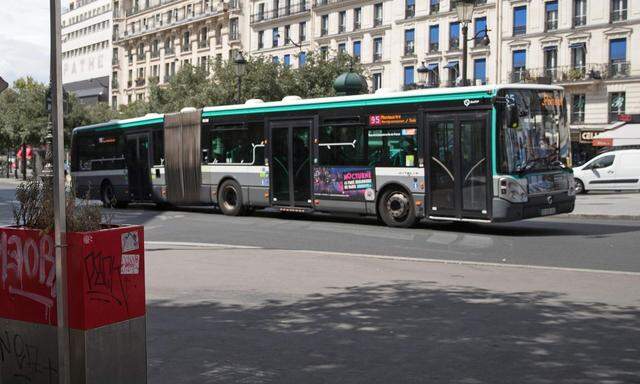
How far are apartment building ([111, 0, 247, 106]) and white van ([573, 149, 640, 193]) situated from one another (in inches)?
1879

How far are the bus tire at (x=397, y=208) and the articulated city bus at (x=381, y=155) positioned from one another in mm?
25

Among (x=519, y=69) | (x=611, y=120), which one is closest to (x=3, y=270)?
(x=611, y=120)

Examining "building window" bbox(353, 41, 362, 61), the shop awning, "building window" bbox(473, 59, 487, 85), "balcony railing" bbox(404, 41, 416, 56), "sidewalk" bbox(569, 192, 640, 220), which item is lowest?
"sidewalk" bbox(569, 192, 640, 220)

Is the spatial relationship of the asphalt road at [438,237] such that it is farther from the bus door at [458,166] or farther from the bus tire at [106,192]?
the bus tire at [106,192]

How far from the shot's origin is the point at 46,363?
425 centimetres

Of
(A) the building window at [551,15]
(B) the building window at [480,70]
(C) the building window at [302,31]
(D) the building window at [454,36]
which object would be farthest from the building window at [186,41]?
(A) the building window at [551,15]

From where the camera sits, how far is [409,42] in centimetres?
6081

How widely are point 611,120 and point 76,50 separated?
278 feet

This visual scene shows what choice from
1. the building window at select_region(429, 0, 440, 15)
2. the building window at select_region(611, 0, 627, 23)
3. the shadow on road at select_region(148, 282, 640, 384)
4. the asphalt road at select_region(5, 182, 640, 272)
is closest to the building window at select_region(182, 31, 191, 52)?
the building window at select_region(429, 0, 440, 15)

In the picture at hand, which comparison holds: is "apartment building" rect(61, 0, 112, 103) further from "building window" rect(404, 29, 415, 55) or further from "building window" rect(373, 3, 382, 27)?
"building window" rect(404, 29, 415, 55)

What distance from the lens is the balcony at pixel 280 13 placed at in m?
70.4

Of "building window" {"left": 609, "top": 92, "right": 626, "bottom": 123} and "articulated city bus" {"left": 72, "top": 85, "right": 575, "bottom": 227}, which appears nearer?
"articulated city bus" {"left": 72, "top": 85, "right": 575, "bottom": 227}

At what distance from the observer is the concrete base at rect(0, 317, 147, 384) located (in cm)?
412

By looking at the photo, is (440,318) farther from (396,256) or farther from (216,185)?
(216,185)
